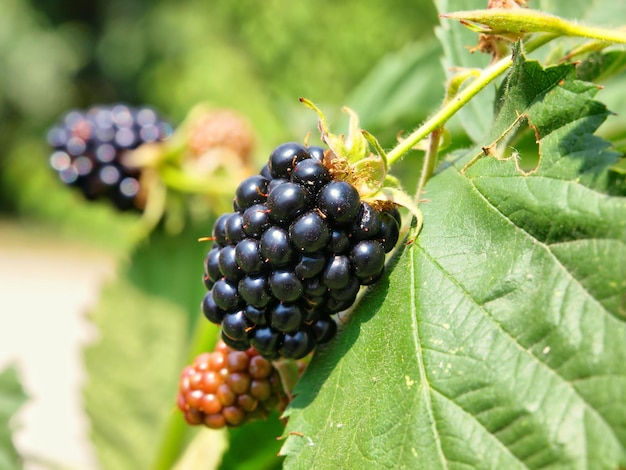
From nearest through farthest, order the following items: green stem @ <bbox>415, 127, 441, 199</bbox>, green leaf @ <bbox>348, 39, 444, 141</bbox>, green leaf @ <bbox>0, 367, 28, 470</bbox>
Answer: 1. green stem @ <bbox>415, 127, 441, 199</bbox>
2. green leaf @ <bbox>0, 367, 28, 470</bbox>
3. green leaf @ <bbox>348, 39, 444, 141</bbox>

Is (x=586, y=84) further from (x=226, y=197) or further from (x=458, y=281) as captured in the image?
(x=226, y=197)

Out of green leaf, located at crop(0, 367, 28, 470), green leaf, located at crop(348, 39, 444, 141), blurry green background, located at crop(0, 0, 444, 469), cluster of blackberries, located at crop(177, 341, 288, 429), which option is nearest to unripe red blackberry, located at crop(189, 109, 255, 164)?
blurry green background, located at crop(0, 0, 444, 469)

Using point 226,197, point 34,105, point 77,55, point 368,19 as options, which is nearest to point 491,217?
point 226,197

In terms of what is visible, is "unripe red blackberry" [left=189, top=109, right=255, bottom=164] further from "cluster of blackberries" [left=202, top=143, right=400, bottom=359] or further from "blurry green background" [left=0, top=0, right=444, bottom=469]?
"cluster of blackberries" [left=202, top=143, right=400, bottom=359]

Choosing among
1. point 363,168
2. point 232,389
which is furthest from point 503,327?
point 232,389

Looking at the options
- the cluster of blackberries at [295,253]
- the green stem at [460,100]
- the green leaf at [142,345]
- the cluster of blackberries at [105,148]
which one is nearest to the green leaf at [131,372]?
the green leaf at [142,345]

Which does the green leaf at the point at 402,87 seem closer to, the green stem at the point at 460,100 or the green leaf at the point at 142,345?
the green leaf at the point at 142,345
